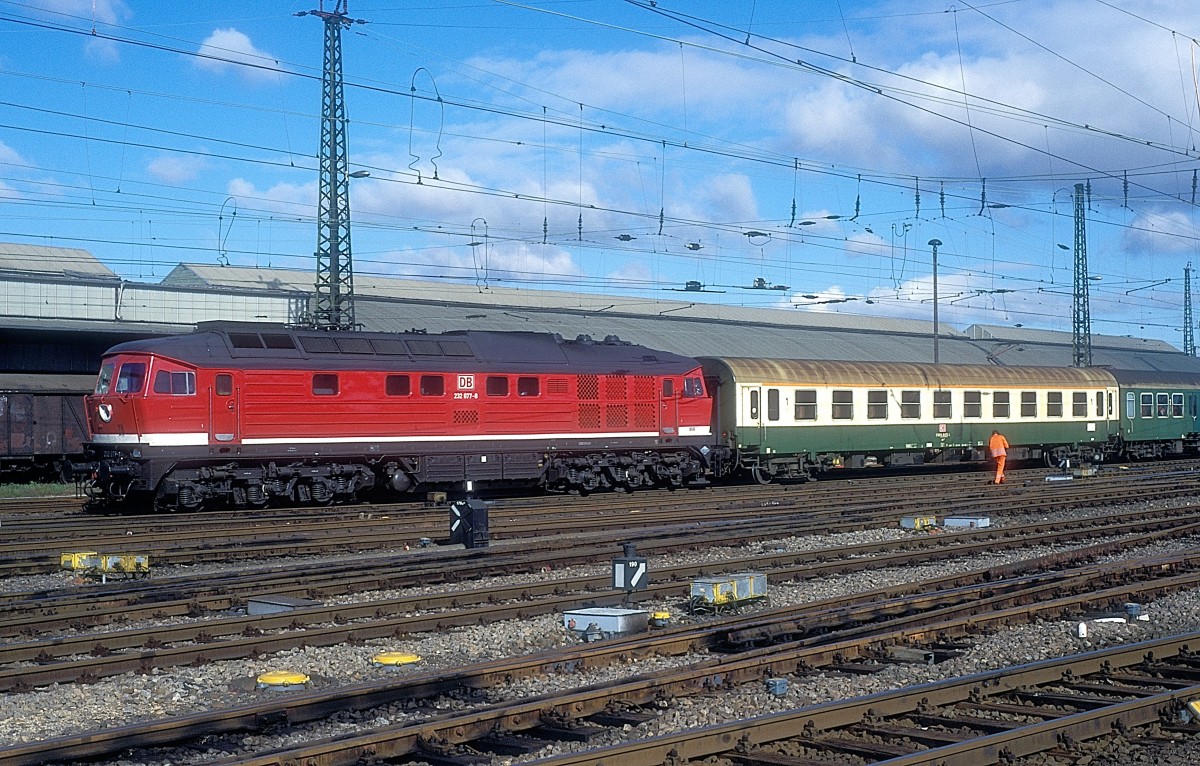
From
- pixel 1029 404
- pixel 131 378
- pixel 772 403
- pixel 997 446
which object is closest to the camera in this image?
pixel 131 378

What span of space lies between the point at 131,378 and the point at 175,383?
1.09m

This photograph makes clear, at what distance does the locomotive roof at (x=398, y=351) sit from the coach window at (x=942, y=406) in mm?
9954

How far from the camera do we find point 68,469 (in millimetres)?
38938

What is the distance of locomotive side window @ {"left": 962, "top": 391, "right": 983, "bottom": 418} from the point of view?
39906 mm

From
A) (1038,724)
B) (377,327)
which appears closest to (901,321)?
(377,327)

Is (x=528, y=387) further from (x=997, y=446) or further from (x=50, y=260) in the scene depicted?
(x=50, y=260)

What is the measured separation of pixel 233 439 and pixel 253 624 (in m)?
13.5

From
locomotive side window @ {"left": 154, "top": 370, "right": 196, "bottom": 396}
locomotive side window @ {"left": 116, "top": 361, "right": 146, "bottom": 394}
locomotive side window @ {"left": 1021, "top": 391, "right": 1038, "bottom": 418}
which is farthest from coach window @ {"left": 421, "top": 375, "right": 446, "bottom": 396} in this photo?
locomotive side window @ {"left": 1021, "top": 391, "right": 1038, "bottom": 418}

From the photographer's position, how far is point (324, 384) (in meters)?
27.0

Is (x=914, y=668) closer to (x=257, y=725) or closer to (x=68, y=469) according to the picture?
(x=257, y=725)


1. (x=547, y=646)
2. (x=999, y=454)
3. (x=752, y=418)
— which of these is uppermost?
(x=752, y=418)

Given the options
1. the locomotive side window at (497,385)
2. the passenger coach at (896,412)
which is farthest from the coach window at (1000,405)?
the locomotive side window at (497,385)

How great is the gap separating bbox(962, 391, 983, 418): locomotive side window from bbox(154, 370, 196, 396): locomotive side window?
83.6ft

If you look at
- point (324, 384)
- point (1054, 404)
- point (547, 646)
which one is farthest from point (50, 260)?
point (547, 646)
